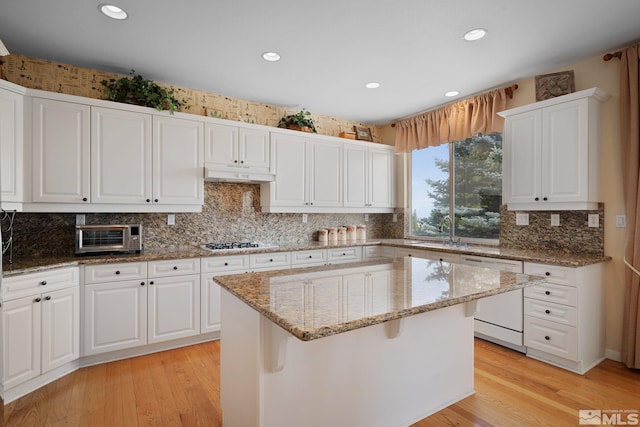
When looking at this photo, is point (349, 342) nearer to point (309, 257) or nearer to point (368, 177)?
point (309, 257)

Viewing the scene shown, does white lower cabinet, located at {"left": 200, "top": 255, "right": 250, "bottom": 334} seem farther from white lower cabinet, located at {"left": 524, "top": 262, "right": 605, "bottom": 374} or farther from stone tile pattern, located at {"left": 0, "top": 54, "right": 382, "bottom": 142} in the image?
white lower cabinet, located at {"left": 524, "top": 262, "right": 605, "bottom": 374}

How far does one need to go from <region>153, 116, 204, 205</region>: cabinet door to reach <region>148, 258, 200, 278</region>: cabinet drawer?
586mm

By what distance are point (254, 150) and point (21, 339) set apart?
248cm

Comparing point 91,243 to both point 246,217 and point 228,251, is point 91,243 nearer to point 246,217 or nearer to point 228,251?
point 228,251

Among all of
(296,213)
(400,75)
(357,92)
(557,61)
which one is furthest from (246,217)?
(557,61)

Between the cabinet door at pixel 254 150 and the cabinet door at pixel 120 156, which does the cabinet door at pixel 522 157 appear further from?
the cabinet door at pixel 120 156

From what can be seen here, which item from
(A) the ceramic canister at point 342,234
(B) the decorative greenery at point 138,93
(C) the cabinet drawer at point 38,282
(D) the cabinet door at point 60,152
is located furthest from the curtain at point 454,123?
(C) the cabinet drawer at point 38,282

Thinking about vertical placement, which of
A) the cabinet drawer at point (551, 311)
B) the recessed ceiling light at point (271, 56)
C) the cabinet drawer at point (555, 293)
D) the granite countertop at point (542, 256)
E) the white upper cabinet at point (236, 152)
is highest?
the recessed ceiling light at point (271, 56)

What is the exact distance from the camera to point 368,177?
4680mm

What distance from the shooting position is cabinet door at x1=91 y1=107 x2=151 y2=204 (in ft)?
9.65

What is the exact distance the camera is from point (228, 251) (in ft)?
10.9

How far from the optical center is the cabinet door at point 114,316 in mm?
2756

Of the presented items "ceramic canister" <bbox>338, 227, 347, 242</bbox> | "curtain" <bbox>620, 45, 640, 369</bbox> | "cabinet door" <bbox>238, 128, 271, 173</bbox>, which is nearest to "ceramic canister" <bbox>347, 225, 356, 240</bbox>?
"ceramic canister" <bbox>338, 227, 347, 242</bbox>

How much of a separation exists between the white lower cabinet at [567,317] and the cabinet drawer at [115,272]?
10.9ft
